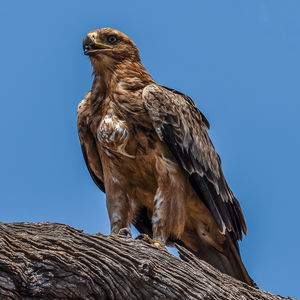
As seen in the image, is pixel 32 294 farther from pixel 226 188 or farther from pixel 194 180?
pixel 226 188

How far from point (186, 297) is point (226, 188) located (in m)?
2.96

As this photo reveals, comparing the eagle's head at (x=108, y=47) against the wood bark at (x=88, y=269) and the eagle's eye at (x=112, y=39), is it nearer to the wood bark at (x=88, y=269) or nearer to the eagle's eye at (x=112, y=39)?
the eagle's eye at (x=112, y=39)

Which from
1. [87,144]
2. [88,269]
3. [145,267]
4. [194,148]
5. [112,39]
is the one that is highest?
[112,39]

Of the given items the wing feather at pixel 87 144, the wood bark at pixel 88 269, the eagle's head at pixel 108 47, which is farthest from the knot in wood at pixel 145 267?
the eagle's head at pixel 108 47

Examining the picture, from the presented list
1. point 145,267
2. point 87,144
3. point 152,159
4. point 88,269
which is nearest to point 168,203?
point 152,159

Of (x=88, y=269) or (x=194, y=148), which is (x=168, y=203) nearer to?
(x=194, y=148)

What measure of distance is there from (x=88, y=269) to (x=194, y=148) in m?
3.21

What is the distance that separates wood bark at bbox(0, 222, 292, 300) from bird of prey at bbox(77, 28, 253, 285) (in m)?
1.56

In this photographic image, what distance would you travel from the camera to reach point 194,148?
24.6 ft

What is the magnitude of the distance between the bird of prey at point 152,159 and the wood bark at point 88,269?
156cm

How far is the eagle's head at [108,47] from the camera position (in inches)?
296

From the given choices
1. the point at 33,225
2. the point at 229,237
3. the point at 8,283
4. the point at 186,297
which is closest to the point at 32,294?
the point at 8,283

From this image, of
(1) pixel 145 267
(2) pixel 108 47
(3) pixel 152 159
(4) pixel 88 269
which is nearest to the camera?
(4) pixel 88 269

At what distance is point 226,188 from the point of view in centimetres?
785
